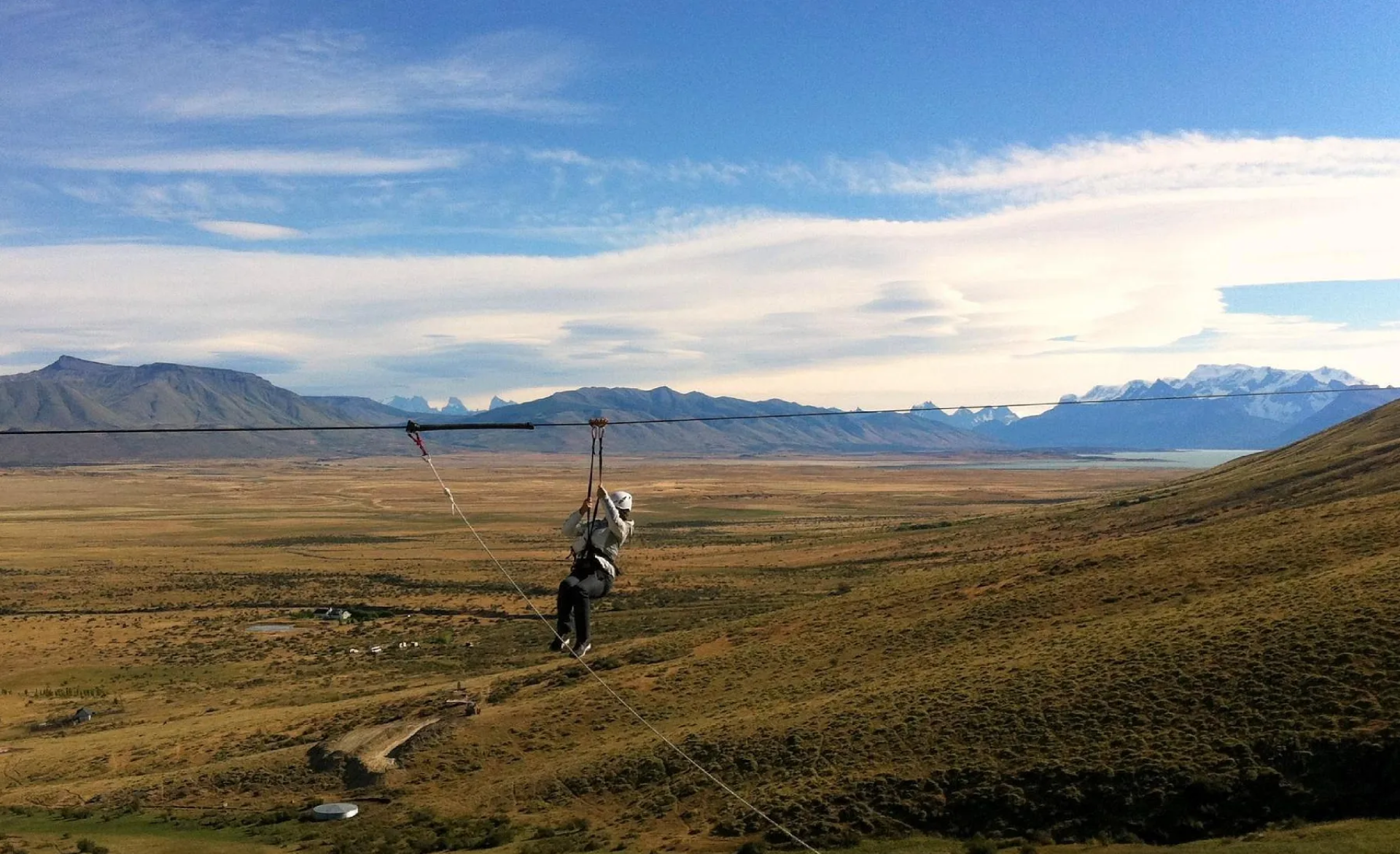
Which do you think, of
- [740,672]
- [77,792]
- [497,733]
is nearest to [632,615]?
[740,672]

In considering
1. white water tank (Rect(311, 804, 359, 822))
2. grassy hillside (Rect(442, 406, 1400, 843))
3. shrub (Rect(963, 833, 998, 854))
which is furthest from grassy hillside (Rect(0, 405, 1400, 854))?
shrub (Rect(963, 833, 998, 854))

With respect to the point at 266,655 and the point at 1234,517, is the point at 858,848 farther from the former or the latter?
the point at 1234,517

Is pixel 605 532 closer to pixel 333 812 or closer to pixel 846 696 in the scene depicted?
pixel 333 812

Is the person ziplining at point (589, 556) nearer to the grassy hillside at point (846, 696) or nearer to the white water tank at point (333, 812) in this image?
the grassy hillside at point (846, 696)

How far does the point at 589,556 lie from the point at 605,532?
0.66 m

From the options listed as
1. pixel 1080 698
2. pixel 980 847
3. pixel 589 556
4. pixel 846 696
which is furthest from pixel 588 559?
pixel 846 696

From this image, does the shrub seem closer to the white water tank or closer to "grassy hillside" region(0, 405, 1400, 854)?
"grassy hillside" region(0, 405, 1400, 854)

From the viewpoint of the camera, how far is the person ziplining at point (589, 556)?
Answer: 1948 centimetres

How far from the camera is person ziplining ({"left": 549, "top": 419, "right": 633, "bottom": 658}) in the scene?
63.9 feet

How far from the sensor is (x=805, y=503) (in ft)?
646

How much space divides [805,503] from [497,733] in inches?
6479

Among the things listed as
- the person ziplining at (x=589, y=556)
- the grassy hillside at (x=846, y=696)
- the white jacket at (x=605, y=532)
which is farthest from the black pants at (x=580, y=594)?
the grassy hillside at (x=846, y=696)

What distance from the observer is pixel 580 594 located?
19531 millimetres

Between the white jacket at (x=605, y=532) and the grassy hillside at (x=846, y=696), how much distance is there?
8.55 meters
